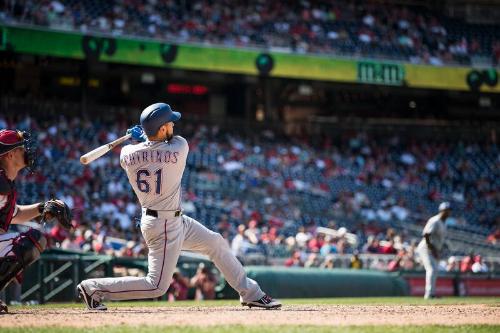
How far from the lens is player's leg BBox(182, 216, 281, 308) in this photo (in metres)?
8.73

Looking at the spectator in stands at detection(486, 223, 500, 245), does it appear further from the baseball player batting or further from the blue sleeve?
the blue sleeve

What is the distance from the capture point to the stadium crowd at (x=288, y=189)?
70.5 ft

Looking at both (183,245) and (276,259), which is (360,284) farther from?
(183,245)

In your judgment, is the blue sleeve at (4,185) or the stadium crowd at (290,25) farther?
the stadium crowd at (290,25)

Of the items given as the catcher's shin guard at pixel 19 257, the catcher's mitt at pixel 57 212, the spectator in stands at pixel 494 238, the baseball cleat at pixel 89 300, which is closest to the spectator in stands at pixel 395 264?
the spectator in stands at pixel 494 238

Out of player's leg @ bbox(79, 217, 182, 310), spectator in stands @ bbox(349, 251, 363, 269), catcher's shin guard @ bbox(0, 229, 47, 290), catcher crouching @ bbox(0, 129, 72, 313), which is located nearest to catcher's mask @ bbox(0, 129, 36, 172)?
catcher crouching @ bbox(0, 129, 72, 313)

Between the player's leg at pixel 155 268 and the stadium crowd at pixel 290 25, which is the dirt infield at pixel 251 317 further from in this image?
the stadium crowd at pixel 290 25

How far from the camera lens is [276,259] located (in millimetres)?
20594

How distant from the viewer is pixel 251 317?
320 inches

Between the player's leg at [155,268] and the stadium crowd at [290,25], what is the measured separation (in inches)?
756

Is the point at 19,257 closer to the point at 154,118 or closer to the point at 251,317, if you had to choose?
the point at 154,118

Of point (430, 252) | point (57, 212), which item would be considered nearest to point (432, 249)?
point (430, 252)

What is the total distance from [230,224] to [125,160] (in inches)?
617

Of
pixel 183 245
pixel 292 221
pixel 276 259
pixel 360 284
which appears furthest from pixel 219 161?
pixel 183 245
